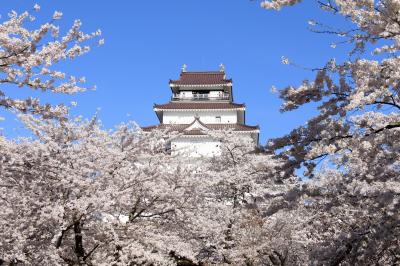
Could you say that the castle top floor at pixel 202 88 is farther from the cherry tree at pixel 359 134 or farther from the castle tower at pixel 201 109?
the cherry tree at pixel 359 134

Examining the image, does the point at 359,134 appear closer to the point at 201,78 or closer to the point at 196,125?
the point at 196,125

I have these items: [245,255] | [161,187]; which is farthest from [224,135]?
[161,187]

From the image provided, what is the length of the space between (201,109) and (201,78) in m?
4.52

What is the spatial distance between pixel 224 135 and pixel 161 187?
9.62 m

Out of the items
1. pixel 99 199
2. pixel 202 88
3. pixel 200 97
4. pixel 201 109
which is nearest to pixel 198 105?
pixel 201 109

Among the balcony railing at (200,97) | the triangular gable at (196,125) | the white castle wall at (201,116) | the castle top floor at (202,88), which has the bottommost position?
the triangular gable at (196,125)

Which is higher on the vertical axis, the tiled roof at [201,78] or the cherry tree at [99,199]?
the tiled roof at [201,78]

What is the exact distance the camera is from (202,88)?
45.7m

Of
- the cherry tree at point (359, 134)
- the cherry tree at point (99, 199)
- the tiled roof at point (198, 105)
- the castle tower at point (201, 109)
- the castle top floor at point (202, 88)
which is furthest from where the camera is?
the castle top floor at point (202, 88)

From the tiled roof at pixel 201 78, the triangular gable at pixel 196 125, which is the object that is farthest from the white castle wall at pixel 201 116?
the tiled roof at pixel 201 78

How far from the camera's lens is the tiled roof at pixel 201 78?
45.5m

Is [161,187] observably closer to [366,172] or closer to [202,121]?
[366,172]

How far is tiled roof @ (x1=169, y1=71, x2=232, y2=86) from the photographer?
4550cm

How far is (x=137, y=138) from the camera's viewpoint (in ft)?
39.0
